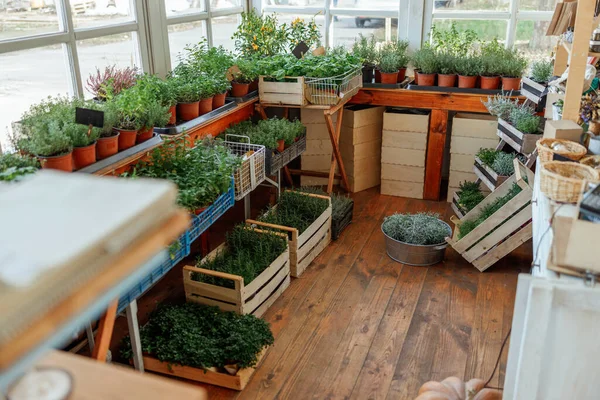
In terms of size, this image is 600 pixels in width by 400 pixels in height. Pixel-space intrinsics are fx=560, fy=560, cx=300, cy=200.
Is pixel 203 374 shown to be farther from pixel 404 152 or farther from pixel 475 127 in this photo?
pixel 475 127

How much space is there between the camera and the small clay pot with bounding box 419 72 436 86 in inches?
198

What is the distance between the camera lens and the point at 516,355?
172 cm

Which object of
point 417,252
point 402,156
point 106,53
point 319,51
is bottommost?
point 417,252

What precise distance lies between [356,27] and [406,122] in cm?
109

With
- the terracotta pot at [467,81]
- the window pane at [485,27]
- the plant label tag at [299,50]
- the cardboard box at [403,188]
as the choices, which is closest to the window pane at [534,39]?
the window pane at [485,27]

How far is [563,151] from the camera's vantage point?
2287mm

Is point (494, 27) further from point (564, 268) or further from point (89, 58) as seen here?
point (564, 268)

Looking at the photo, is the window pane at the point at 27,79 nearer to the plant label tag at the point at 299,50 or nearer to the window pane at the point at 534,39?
the plant label tag at the point at 299,50

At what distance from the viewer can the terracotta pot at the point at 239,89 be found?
438cm

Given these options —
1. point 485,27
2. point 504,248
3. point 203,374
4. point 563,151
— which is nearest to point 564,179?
point 563,151

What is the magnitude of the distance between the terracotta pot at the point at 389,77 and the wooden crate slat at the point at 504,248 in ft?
6.32

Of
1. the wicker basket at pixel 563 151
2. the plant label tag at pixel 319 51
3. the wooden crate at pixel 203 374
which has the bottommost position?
the wooden crate at pixel 203 374

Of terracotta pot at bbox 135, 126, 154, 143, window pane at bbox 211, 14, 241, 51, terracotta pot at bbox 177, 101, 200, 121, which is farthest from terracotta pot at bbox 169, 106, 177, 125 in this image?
window pane at bbox 211, 14, 241, 51

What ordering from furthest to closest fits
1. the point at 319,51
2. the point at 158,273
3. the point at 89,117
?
1. the point at 319,51
2. the point at 89,117
3. the point at 158,273
